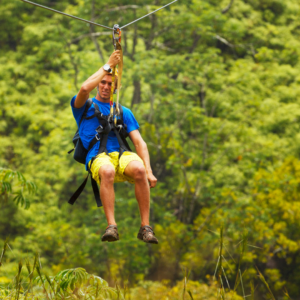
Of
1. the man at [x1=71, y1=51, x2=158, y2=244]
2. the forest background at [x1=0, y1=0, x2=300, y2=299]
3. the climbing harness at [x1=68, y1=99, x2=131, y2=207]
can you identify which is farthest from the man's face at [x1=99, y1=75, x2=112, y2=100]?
the forest background at [x1=0, y1=0, x2=300, y2=299]

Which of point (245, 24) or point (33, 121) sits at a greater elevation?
point (245, 24)

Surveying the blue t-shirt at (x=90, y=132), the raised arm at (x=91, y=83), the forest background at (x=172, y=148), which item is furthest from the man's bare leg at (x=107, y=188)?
the forest background at (x=172, y=148)

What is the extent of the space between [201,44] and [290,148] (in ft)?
14.3

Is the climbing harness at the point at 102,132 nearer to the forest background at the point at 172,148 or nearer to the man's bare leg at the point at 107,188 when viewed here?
the man's bare leg at the point at 107,188

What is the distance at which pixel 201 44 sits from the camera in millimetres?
13547

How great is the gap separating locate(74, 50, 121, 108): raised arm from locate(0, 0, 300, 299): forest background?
782 cm

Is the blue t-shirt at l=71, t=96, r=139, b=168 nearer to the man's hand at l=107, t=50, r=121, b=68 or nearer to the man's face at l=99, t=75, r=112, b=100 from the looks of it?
the man's face at l=99, t=75, r=112, b=100

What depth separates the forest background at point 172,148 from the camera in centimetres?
1100

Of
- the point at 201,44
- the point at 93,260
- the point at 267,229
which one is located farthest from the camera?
the point at 201,44

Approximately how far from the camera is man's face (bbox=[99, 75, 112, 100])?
2.86m

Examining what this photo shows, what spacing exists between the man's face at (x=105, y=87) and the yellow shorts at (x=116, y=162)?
17.2 inches

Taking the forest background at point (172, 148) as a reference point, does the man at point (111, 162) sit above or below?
above

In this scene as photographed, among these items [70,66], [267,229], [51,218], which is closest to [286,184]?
[267,229]

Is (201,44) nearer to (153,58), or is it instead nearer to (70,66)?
(153,58)
